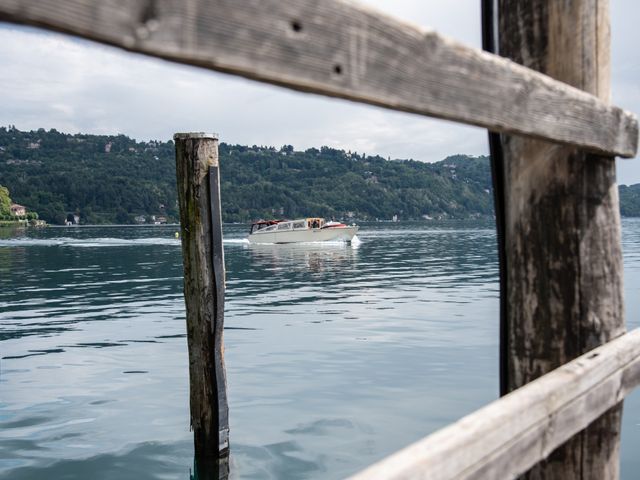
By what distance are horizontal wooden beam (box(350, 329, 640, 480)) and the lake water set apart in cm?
431

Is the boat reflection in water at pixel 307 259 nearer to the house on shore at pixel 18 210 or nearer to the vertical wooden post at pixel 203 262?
the vertical wooden post at pixel 203 262

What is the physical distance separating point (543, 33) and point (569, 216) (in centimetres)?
66

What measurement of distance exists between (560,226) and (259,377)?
26.9 feet

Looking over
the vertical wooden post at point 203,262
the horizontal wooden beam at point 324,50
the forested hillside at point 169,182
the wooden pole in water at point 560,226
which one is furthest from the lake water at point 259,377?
the forested hillside at point 169,182

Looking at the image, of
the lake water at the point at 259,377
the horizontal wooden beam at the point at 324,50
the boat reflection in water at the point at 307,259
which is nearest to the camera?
the horizontal wooden beam at the point at 324,50

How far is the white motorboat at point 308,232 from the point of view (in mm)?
53969

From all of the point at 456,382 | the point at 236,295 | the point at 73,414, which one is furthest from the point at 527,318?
the point at 236,295

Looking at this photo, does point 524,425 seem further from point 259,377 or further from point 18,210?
point 18,210

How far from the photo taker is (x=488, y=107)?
5.97ft

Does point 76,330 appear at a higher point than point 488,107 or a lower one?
lower

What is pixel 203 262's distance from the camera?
611 cm

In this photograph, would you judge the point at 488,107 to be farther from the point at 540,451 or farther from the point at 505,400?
the point at 540,451

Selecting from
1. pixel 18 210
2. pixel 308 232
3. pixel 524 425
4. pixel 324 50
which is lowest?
pixel 308 232

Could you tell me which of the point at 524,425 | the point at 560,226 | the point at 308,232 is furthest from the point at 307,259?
the point at 524,425
